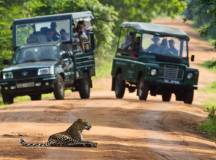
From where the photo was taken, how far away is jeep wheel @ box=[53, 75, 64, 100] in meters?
26.1

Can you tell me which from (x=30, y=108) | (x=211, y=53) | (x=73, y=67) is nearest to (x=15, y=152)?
(x=30, y=108)

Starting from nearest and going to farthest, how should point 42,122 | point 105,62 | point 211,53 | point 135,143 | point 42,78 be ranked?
point 135,143, point 42,122, point 42,78, point 105,62, point 211,53

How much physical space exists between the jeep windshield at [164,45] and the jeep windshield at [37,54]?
9.16 feet

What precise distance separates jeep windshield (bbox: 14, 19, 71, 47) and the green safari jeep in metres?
1.99

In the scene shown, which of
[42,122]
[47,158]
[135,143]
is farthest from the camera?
[42,122]

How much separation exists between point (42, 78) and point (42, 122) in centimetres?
696

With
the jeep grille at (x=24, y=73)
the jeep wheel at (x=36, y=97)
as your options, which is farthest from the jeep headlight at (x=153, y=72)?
the jeep wheel at (x=36, y=97)

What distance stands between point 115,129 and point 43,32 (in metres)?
10.7

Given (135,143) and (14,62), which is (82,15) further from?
(135,143)

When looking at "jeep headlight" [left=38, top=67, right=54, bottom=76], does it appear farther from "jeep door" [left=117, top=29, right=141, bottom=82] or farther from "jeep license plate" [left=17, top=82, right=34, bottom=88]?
"jeep door" [left=117, top=29, right=141, bottom=82]

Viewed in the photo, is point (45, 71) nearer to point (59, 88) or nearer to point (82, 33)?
point (59, 88)

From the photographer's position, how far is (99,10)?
4462 centimetres

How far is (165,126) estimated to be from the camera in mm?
19688

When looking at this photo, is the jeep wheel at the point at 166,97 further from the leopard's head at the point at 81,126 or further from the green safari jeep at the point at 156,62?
the leopard's head at the point at 81,126
